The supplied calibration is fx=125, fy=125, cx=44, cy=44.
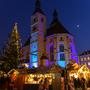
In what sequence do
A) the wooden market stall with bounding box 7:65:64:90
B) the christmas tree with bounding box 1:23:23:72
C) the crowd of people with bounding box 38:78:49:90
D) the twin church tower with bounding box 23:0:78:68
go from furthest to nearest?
the twin church tower with bounding box 23:0:78:68 < the christmas tree with bounding box 1:23:23:72 < the wooden market stall with bounding box 7:65:64:90 < the crowd of people with bounding box 38:78:49:90

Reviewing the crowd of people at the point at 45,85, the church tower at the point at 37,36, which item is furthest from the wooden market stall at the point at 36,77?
the church tower at the point at 37,36

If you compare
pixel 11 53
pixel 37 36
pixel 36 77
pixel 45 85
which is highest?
pixel 37 36

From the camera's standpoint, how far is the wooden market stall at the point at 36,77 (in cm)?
1280

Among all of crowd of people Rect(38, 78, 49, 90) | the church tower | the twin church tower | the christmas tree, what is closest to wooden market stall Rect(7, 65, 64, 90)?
crowd of people Rect(38, 78, 49, 90)

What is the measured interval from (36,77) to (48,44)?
25.9 metres

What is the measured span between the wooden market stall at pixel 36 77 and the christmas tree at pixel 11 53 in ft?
18.3

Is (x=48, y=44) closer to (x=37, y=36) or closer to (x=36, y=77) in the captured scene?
(x=37, y=36)

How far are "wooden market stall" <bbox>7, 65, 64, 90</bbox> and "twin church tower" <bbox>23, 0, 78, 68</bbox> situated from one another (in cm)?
2163

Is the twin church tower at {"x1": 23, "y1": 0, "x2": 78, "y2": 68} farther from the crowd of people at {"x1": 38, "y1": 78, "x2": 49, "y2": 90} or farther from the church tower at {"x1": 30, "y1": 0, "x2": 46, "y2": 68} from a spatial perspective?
the crowd of people at {"x1": 38, "y1": 78, "x2": 49, "y2": 90}

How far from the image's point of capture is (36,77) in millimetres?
15336

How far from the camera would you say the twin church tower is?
37.4 m

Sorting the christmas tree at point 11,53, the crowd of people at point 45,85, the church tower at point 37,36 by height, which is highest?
the church tower at point 37,36

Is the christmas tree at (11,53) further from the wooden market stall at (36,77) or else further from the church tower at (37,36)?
the church tower at (37,36)

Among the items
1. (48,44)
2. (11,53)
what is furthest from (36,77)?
(48,44)
